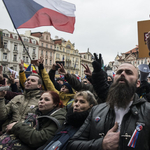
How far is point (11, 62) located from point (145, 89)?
43.6 m

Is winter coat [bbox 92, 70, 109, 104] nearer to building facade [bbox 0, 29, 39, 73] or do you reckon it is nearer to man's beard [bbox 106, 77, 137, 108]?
man's beard [bbox 106, 77, 137, 108]

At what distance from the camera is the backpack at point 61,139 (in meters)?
2.23

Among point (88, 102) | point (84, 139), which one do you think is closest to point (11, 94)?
point (88, 102)

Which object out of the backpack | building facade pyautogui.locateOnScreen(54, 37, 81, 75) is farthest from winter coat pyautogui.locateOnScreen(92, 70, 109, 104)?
building facade pyautogui.locateOnScreen(54, 37, 81, 75)

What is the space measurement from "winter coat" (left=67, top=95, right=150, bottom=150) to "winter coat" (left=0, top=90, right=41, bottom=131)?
1621 millimetres

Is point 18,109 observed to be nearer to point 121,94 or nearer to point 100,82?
point 100,82

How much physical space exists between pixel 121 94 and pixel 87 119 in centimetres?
49

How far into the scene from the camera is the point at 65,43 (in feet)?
203

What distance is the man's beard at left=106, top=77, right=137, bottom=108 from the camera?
76.0 inches

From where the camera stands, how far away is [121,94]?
1978 mm

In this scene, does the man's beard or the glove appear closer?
the man's beard

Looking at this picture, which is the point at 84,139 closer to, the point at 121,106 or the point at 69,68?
the point at 121,106

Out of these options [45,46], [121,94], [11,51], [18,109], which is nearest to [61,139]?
[121,94]

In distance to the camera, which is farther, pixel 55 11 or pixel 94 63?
pixel 55 11
